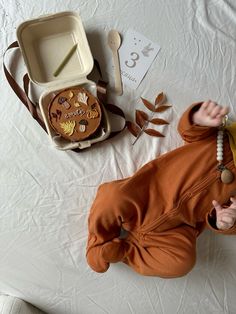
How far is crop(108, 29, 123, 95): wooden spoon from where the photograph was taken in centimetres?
93

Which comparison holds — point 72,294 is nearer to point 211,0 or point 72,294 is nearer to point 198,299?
point 198,299

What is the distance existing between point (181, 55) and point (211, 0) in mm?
156

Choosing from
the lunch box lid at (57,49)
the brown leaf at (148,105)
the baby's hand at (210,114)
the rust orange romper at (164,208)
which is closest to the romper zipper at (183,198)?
the rust orange romper at (164,208)

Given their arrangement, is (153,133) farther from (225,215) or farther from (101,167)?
(225,215)

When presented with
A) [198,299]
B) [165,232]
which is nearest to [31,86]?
[165,232]

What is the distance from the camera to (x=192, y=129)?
32.3 inches

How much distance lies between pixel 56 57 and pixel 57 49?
0.07ft

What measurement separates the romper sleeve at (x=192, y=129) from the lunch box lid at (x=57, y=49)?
0.25 metres

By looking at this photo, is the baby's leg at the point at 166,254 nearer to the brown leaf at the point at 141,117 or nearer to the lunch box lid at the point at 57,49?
the brown leaf at the point at 141,117

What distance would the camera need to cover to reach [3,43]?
36.0 inches

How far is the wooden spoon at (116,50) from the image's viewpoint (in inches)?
36.5

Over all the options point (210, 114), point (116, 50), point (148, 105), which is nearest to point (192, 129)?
point (210, 114)

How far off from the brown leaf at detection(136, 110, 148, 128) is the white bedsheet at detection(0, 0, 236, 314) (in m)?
0.02

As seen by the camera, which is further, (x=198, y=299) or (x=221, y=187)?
(x=198, y=299)
